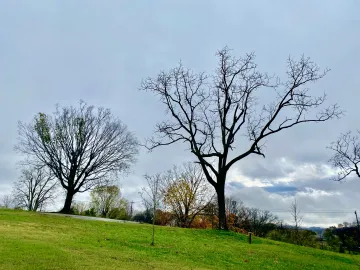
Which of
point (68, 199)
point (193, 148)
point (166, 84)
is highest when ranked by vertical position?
point (166, 84)

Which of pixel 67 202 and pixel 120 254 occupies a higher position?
pixel 67 202

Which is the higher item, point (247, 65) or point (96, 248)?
point (247, 65)

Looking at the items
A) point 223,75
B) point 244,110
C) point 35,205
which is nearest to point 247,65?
point 223,75

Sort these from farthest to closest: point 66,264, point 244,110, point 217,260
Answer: point 244,110 < point 217,260 < point 66,264

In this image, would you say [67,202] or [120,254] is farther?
[67,202]

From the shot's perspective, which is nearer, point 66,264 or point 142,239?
point 66,264

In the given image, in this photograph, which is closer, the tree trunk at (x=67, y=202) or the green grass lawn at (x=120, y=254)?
the green grass lawn at (x=120, y=254)

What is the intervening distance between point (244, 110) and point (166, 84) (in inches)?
218

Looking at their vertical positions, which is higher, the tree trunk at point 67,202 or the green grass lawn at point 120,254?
the tree trunk at point 67,202

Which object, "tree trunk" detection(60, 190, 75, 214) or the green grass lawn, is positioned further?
"tree trunk" detection(60, 190, 75, 214)

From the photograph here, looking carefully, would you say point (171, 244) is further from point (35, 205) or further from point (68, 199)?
point (35, 205)

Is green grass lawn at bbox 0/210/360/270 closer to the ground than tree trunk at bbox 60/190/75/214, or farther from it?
closer to the ground

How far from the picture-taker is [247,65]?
68.8 ft

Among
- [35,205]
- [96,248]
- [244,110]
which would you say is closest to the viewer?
[96,248]
